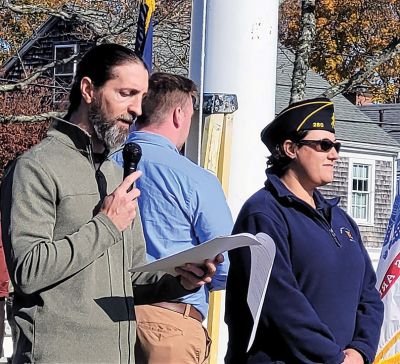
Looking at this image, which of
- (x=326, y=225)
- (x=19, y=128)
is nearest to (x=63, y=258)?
(x=326, y=225)

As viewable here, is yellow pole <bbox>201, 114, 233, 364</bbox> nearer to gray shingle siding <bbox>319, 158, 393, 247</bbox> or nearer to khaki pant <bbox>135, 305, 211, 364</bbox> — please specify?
khaki pant <bbox>135, 305, 211, 364</bbox>

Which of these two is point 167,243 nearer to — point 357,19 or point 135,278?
point 135,278

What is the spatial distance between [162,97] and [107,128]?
127cm

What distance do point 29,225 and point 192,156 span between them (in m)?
2.93

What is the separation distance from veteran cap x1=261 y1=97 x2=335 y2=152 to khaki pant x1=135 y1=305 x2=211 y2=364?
0.88 metres

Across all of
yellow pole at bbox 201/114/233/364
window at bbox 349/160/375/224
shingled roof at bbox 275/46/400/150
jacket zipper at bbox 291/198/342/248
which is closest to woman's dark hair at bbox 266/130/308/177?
jacket zipper at bbox 291/198/342/248

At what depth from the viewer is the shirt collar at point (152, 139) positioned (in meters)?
4.52

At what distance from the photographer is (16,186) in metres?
3.13

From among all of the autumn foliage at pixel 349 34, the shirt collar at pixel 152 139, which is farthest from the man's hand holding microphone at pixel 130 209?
the autumn foliage at pixel 349 34

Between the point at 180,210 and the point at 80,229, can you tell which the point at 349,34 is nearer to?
the point at 180,210

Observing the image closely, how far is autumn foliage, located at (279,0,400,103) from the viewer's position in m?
29.5

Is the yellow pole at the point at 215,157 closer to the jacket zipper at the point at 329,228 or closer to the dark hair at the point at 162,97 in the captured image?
the dark hair at the point at 162,97

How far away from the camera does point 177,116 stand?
4609 millimetres

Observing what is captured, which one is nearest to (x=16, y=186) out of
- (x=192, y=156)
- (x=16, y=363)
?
(x=16, y=363)
